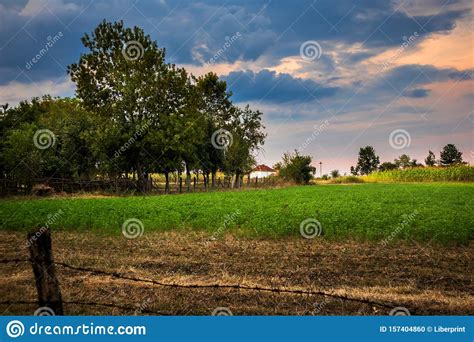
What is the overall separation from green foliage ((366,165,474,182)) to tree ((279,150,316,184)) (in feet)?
59.1

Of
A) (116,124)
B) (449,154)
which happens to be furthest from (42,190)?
(449,154)

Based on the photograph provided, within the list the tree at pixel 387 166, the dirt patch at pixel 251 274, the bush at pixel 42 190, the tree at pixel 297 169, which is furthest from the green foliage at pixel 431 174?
the tree at pixel 387 166

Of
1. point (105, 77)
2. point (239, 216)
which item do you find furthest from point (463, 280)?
point (105, 77)

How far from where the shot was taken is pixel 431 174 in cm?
6994

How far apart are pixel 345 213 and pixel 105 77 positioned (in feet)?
115

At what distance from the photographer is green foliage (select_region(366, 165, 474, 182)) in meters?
64.9

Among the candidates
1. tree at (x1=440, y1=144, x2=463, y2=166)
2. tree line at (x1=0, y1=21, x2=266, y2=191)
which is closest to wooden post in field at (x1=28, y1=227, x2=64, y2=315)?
tree line at (x1=0, y1=21, x2=266, y2=191)

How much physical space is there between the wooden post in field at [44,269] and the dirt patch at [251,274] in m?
1.94

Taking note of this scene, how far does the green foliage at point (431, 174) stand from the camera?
64938 mm

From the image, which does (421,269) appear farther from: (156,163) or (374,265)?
(156,163)

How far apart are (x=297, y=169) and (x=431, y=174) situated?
22.8m

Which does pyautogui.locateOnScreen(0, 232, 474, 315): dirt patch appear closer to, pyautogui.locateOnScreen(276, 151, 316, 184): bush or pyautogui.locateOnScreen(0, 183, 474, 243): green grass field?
pyautogui.locateOnScreen(0, 183, 474, 243): green grass field

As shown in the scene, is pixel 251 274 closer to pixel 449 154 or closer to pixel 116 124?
pixel 116 124

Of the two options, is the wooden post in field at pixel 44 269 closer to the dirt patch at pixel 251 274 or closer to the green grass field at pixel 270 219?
the dirt patch at pixel 251 274
